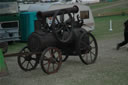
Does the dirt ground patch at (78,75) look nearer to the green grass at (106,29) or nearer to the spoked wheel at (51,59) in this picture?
the spoked wheel at (51,59)

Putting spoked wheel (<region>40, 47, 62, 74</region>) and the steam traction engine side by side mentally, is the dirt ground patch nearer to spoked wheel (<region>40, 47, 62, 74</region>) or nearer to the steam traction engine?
spoked wheel (<region>40, 47, 62, 74</region>)

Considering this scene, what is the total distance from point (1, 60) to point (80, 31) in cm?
282

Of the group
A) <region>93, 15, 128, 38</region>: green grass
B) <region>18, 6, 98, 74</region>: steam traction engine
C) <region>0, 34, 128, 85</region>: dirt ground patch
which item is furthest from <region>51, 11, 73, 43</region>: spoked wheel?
<region>93, 15, 128, 38</region>: green grass

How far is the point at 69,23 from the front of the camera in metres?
9.39

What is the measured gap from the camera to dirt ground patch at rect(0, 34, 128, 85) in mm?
7496

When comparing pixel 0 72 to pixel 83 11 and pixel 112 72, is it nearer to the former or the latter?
pixel 112 72

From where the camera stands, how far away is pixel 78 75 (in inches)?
322

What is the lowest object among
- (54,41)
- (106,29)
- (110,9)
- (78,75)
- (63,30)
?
(78,75)

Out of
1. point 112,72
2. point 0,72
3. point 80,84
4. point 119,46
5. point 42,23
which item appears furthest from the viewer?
point 119,46

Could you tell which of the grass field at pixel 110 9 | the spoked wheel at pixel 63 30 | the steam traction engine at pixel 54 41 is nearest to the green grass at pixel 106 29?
the steam traction engine at pixel 54 41

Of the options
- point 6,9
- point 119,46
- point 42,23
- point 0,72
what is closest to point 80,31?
point 42,23

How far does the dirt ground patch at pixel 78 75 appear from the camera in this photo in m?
7.50

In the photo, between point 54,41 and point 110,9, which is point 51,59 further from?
point 110,9

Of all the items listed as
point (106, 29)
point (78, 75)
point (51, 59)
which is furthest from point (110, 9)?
point (78, 75)
